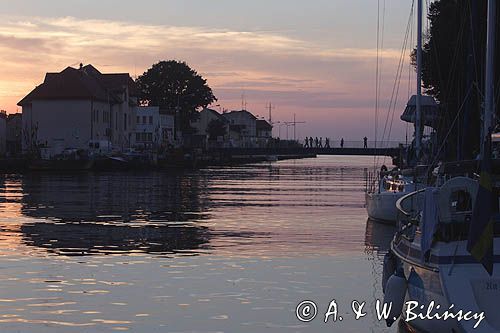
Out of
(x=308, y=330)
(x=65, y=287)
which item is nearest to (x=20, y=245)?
(x=65, y=287)

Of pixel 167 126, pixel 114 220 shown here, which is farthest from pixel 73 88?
pixel 114 220

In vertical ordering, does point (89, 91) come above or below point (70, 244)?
above

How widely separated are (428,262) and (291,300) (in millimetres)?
5964

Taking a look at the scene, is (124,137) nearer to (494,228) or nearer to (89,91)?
(89,91)

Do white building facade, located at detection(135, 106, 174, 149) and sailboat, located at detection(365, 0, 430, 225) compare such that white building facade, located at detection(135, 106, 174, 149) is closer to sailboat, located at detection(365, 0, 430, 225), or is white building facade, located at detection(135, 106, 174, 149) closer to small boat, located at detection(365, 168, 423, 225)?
sailboat, located at detection(365, 0, 430, 225)

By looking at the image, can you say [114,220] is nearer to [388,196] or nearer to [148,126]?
[388,196]

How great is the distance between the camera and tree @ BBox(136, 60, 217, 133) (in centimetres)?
18888

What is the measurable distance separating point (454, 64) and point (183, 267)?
58.7 ft

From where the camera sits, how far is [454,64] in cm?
4012

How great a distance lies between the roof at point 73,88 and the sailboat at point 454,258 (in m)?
116

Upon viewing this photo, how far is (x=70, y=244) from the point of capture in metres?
32.6

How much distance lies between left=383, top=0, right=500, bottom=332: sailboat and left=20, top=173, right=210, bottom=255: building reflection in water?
13571mm

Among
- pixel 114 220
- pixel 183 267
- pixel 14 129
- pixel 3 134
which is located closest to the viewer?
pixel 183 267

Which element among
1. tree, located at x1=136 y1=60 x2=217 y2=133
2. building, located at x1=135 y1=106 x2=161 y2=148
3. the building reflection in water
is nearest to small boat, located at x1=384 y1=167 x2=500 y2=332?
the building reflection in water
